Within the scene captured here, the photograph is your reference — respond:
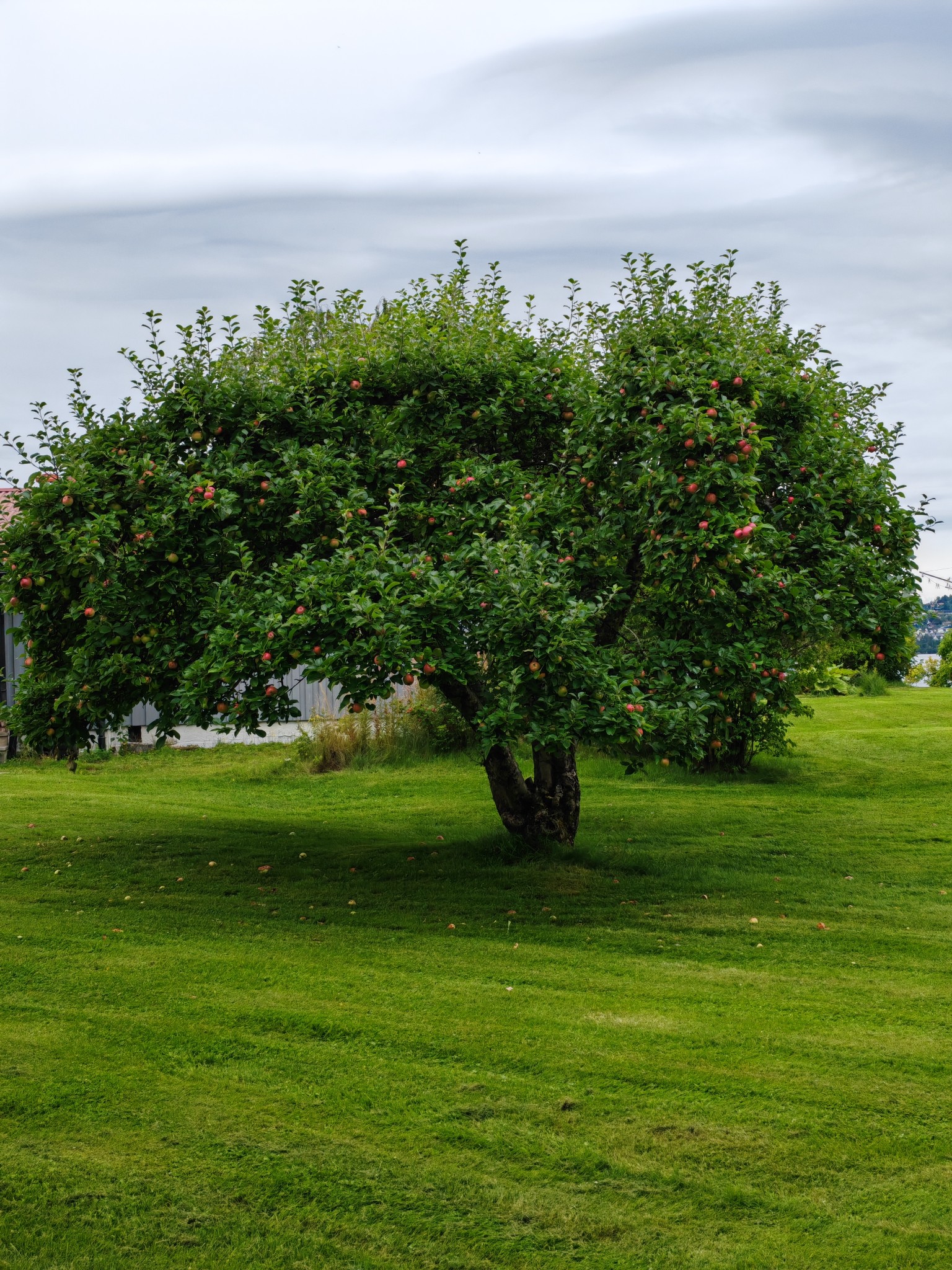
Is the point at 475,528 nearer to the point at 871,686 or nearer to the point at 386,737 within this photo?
the point at 386,737

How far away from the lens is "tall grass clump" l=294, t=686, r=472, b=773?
707 inches

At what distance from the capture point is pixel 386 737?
60.7 feet

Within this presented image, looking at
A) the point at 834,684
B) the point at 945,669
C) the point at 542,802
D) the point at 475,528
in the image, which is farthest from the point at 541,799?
the point at 945,669

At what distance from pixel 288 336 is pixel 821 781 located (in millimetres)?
9559

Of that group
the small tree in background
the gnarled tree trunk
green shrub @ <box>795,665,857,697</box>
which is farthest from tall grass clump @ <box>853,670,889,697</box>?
the gnarled tree trunk

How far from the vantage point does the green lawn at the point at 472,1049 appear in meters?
4.29

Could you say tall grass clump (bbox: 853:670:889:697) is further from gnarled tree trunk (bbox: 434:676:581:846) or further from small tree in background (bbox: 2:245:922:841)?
gnarled tree trunk (bbox: 434:676:581:846)

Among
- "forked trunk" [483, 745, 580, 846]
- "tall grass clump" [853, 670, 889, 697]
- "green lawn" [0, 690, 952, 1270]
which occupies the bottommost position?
"green lawn" [0, 690, 952, 1270]

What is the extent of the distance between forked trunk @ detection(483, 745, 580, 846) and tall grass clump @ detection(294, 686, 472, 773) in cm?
697

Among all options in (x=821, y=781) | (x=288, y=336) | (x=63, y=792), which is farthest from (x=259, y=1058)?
(x=821, y=781)

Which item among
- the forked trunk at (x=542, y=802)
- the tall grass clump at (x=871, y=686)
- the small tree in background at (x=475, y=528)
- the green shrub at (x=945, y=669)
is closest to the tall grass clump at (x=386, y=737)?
the forked trunk at (x=542, y=802)

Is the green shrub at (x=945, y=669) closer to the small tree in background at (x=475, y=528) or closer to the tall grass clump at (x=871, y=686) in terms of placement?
the tall grass clump at (x=871, y=686)

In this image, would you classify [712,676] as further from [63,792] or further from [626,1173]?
[63,792]

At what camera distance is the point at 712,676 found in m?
9.02
